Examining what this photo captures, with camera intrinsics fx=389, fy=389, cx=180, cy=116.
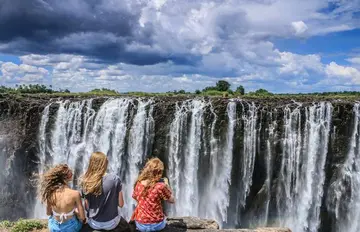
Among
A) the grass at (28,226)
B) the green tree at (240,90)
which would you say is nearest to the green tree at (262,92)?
the green tree at (240,90)

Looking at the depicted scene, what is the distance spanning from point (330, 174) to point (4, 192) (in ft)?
51.8

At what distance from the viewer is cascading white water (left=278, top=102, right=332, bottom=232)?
1702 cm

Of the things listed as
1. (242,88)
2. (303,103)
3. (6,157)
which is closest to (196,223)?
(303,103)

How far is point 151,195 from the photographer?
6320 millimetres

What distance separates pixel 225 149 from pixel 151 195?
11.9m

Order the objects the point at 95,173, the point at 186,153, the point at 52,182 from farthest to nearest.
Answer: the point at 186,153 < the point at 95,173 < the point at 52,182

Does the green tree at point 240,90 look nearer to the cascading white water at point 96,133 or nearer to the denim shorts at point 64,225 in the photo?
the cascading white water at point 96,133

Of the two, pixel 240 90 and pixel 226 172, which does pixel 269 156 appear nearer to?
pixel 226 172

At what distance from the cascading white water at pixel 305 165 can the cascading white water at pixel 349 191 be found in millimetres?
723

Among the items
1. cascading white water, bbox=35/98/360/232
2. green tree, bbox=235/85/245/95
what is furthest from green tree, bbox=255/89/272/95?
cascading white water, bbox=35/98/360/232

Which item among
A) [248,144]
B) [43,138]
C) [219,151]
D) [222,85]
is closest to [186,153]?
[219,151]

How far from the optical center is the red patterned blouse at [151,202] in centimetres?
632

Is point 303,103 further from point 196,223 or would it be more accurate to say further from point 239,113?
point 196,223

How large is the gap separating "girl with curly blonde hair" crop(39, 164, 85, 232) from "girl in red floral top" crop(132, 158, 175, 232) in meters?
0.94
